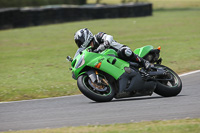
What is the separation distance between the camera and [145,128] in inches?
231

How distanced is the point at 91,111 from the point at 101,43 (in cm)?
162

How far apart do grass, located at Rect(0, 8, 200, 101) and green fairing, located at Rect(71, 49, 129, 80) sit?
2.19 metres

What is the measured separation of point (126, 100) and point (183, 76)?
3520 mm

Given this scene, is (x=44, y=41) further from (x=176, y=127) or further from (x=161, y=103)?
(x=176, y=127)

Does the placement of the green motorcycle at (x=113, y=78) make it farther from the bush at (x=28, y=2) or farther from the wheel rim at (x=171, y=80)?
the bush at (x=28, y=2)

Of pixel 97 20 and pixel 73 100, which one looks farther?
pixel 97 20

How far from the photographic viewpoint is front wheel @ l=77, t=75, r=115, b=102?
7.79 meters

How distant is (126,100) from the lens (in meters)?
8.41

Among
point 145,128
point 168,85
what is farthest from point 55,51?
point 145,128

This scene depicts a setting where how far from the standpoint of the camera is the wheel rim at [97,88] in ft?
25.8

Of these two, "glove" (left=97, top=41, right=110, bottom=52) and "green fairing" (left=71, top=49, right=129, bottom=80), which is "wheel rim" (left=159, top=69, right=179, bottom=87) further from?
"glove" (left=97, top=41, right=110, bottom=52)

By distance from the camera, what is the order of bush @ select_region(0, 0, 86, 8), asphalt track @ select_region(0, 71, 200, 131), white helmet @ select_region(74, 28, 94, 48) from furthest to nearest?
bush @ select_region(0, 0, 86, 8)
white helmet @ select_region(74, 28, 94, 48)
asphalt track @ select_region(0, 71, 200, 131)

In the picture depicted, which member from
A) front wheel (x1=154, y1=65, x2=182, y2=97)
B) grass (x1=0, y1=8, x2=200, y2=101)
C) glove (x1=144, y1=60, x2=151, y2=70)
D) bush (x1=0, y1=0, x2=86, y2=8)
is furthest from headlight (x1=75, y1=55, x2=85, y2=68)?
bush (x1=0, y1=0, x2=86, y2=8)

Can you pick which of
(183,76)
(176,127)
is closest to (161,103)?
(176,127)
